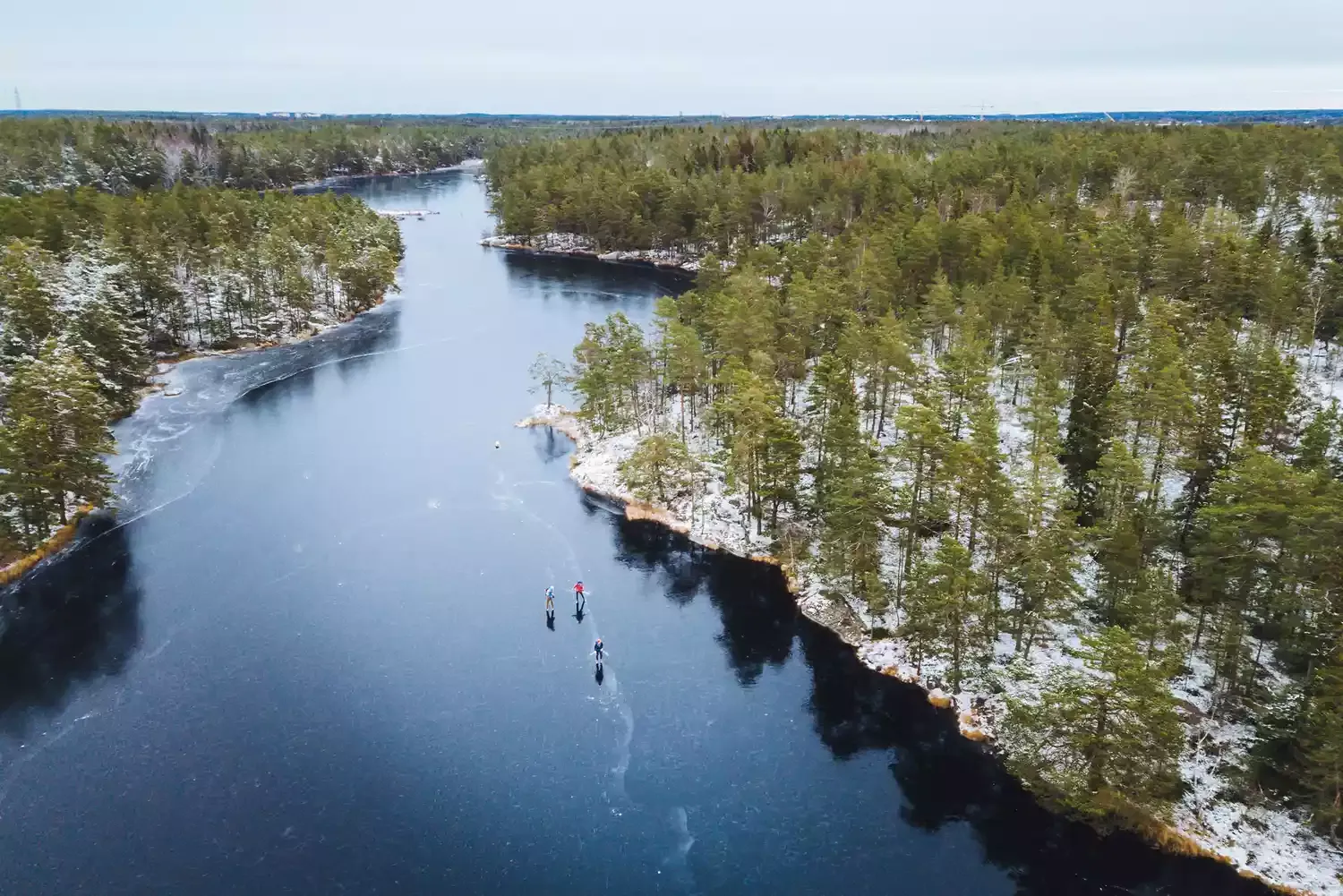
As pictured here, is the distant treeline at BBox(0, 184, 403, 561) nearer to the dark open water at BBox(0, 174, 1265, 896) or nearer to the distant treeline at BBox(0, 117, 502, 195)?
the dark open water at BBox(0, 174, 1265, 896)

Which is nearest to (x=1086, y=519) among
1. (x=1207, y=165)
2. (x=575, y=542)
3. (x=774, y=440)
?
(x=774, y=440)

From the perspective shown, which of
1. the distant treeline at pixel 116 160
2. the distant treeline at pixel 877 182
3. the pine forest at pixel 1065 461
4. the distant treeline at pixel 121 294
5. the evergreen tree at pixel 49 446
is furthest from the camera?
the distant treeline at pixel 116 160

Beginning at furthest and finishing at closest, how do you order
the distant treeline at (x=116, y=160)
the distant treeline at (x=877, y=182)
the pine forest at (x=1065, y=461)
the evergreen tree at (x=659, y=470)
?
the distant treeline at (x=116, y=160) < the distant treeline at (x=877, y=182) < the evergreen tree at (x=659, y=470) < the pine forest at (x=1065, y=461)

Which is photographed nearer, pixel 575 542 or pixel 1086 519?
pixel 1086 519

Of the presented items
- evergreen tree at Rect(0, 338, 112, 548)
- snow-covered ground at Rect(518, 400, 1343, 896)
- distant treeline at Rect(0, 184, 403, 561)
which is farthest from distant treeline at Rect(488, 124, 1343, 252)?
evergreen tree at Rect(0, 338, 112, 548)

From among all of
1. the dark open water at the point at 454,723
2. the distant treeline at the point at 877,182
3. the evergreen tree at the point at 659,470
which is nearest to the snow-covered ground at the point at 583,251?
the distant treeline at the point at 877,182

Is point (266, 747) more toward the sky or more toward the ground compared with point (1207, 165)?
more toward the ground

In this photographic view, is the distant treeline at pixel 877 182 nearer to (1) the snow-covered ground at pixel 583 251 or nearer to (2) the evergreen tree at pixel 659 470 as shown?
(1) the snow-covered ground at pixel 583 251

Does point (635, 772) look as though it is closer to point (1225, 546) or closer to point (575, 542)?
point (575, 542)
